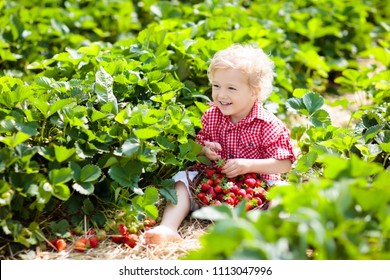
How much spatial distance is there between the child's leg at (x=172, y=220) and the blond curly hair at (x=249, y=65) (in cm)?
58

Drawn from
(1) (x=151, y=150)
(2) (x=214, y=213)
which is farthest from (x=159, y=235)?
(2) (x=214, y=213)

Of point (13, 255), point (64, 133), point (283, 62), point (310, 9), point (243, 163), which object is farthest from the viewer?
point (310, 9)

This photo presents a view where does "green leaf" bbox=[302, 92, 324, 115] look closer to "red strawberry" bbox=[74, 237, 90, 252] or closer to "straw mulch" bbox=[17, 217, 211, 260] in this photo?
"straw mulch" bbox=[17, 217, 211, 260]

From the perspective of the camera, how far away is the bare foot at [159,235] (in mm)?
2574

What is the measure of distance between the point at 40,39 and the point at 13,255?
2.21m

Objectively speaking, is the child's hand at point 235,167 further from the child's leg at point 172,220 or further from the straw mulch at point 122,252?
the straw mulch at point 122,252

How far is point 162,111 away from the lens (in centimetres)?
275

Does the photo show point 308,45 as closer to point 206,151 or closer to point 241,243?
point 206,151

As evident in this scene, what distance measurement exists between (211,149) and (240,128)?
0.18 meters

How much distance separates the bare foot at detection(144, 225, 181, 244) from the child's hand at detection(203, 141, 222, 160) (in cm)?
45

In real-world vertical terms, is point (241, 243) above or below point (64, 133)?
above

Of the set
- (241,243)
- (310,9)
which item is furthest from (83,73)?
(310,9)

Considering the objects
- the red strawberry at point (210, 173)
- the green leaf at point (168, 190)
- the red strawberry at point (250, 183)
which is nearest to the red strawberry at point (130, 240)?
the green leaf at point (168, 190)

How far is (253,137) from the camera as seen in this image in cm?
296
